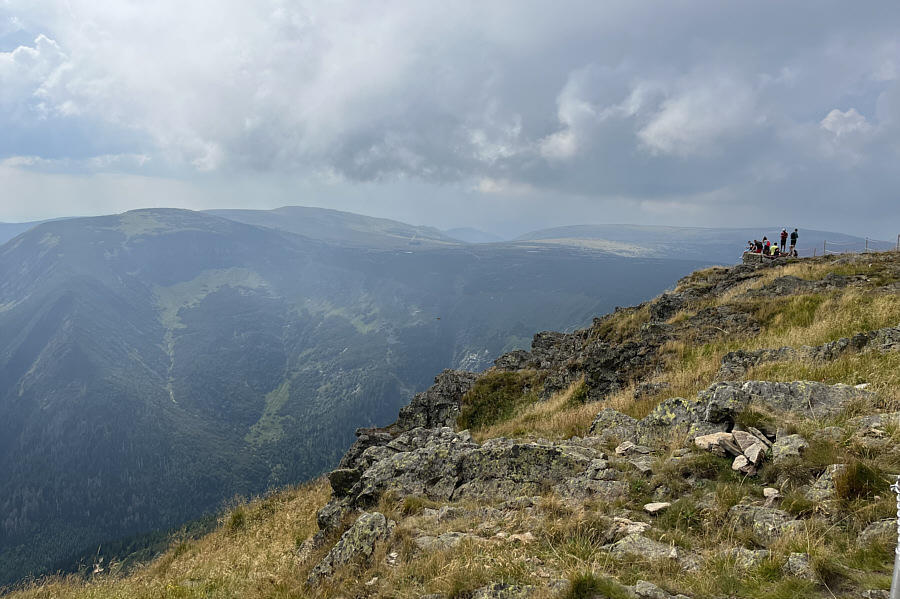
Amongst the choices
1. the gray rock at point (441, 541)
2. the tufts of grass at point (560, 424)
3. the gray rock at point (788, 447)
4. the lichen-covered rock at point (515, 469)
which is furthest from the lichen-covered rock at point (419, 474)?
the gray rock at point (788, 447)

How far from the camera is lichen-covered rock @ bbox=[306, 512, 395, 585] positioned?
24.2 ft

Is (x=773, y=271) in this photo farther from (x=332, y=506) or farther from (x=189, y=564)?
(x=189, y=564)

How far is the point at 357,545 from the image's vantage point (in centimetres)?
762

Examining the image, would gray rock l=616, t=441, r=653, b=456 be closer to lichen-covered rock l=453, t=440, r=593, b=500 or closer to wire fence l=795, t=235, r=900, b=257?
lichen-covered rock l=453, t=440, r=593, b=500

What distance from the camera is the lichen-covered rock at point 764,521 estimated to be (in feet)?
18.4

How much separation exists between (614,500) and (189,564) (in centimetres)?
1131

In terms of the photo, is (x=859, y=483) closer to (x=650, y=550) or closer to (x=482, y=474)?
(x=650, y=550)

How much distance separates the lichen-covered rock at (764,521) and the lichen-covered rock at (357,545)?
5.50m

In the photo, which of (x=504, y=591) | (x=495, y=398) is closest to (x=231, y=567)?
(x=504, y=591)

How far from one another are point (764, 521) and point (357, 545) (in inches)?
245

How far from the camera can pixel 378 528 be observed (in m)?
7.83

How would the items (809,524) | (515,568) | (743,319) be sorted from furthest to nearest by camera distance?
1. (743,319)
2. (515,568)
3. (809,524)

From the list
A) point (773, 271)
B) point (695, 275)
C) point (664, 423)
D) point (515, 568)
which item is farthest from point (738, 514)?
point (695, 275)

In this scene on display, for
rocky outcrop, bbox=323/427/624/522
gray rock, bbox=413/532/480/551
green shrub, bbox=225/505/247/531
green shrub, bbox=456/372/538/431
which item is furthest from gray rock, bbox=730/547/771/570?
green shrub, bbox=456/372/538/431
